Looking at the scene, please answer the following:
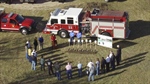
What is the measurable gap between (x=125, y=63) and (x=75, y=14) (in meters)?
6.53

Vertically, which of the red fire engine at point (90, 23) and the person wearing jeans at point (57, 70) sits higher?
the red fire engine at point (90, 23)

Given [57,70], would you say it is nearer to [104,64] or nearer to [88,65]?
[88,65]

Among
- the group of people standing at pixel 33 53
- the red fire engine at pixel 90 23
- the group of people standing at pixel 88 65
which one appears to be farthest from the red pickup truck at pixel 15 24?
the group of people standing at pixel 88 65

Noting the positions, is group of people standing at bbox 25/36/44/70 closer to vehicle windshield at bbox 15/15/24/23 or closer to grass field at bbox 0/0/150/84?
grass field at bbox 0/0/150/84

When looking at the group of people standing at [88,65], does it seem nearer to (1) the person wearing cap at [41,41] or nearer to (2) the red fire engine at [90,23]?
(1) the person wearing cap at [41,41]

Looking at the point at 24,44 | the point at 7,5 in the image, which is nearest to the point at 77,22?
the point at 24,44

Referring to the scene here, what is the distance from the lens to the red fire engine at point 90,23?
29781mm

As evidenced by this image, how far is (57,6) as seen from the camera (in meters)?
37.3

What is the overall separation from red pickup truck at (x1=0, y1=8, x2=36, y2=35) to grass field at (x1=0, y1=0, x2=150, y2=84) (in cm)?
48

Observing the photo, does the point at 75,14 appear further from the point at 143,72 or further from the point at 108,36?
the point at 143,72

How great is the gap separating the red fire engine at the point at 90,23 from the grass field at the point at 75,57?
92 cm

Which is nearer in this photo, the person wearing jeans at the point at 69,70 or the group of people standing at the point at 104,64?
the group of people standing at the point at 104,64

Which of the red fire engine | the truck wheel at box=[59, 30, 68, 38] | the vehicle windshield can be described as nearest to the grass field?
the truck wheel at box=[59, 30, 68, 38]

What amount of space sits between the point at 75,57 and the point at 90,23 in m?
3.67
